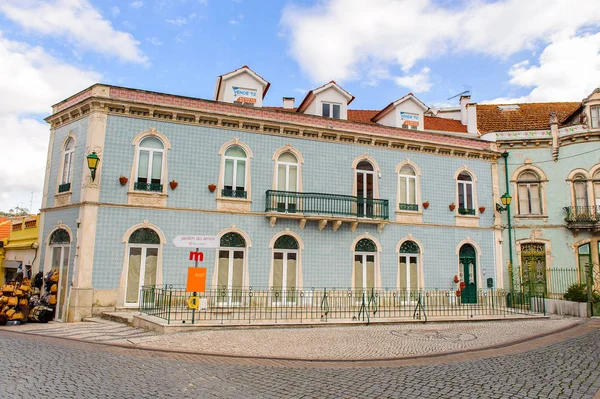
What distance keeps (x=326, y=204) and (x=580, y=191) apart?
12980mm

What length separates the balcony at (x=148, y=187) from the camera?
16.0m

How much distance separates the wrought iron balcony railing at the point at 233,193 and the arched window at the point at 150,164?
2.42 metres

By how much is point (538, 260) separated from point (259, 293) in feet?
45.9

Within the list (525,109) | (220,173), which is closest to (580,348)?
(220,173)

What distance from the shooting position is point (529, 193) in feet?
70.8

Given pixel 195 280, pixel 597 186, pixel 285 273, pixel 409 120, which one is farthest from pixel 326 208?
pixel 597 186

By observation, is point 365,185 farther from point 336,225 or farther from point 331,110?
point 331,110

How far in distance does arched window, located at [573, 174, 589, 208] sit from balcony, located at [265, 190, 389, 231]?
9.79 m

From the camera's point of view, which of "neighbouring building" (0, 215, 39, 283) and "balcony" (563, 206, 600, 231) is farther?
"balcony" (563, 206, 600, 231)

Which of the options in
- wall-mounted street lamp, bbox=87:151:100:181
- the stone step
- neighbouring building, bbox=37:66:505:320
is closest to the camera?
the stone step

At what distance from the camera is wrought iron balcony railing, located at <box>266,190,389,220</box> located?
17.6 meters

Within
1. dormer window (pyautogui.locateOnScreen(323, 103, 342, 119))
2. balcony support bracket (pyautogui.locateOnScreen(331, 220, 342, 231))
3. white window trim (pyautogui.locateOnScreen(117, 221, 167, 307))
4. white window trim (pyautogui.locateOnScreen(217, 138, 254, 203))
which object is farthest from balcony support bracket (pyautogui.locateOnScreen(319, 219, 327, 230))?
white window trim (pyautogui.locateOnScreen(117, 221, 167, 307))

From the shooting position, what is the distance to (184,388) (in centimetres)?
671

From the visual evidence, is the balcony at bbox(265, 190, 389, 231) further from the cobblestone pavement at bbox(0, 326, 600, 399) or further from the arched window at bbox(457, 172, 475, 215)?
the cobblestone pavement at bbox(0, 326, 600, 399)
